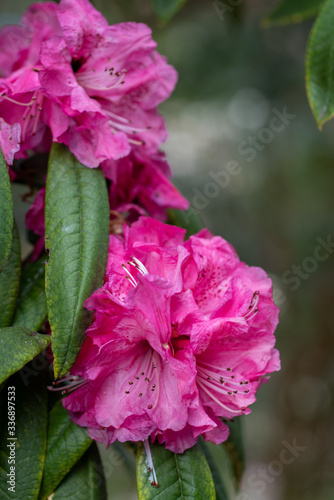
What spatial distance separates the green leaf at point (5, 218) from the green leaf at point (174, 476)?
0.28 metres

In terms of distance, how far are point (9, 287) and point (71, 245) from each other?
0.11m

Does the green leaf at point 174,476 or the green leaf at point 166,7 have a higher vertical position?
the green leaf at point 166,7

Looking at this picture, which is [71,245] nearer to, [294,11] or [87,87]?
[87,87]

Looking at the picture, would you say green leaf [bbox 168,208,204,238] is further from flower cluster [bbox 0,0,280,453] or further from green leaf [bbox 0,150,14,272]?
green leaf [bbox 0,150,14,272]

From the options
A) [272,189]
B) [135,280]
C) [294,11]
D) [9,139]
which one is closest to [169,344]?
[135,280]

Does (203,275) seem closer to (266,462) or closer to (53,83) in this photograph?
(53,83)

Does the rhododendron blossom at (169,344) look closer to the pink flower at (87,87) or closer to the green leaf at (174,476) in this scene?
the green leaf at (174,476)

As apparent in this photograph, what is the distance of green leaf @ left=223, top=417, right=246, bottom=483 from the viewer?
0.91m

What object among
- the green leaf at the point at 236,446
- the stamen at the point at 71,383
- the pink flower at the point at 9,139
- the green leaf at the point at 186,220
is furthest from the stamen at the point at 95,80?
the green leaf at the point at 236,446

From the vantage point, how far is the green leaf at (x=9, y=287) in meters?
A: 0.64

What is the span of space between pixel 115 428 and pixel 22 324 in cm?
17

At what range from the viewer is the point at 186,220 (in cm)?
91

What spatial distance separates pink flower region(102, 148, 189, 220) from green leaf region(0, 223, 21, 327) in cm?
17

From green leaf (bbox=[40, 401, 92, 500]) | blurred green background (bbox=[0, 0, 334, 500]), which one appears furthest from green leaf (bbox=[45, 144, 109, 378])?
blurred green background (bbox=[0, 0, 334, 500])
